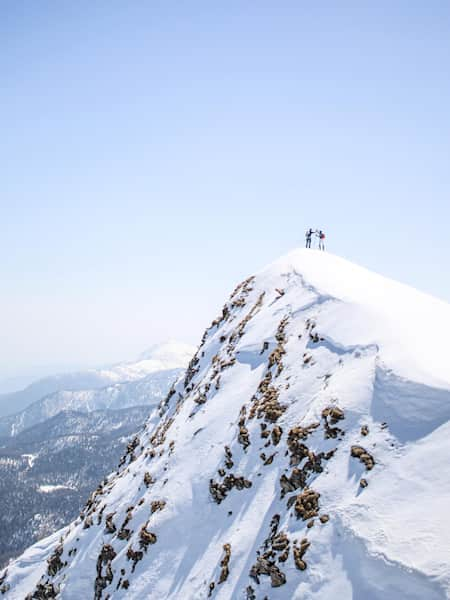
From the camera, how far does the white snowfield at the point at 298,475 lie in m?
11.4

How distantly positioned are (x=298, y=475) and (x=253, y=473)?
3.37 metres

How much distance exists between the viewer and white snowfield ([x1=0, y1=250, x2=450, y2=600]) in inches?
448

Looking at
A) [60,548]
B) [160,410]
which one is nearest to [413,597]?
[60,548]

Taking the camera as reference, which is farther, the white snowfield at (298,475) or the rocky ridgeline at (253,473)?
the rocky ridgeline at (253,473)

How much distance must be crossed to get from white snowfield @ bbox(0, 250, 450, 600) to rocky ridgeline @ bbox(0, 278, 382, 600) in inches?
3.1

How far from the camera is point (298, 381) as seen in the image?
20359 millimetres

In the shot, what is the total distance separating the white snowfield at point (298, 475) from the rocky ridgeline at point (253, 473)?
3.1 inches

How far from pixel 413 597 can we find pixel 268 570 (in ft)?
16.6

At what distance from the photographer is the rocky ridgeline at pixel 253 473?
44.4 ft

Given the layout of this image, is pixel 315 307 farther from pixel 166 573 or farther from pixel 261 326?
pixel 166 573

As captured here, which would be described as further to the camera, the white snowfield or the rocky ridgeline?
the rocky ridgeline

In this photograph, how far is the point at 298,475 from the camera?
1527 centimetres

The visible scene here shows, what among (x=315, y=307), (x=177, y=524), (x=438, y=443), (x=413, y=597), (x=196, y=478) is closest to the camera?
(x=413, y=597)

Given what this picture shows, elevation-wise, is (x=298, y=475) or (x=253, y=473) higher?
(x=298, y=475)
